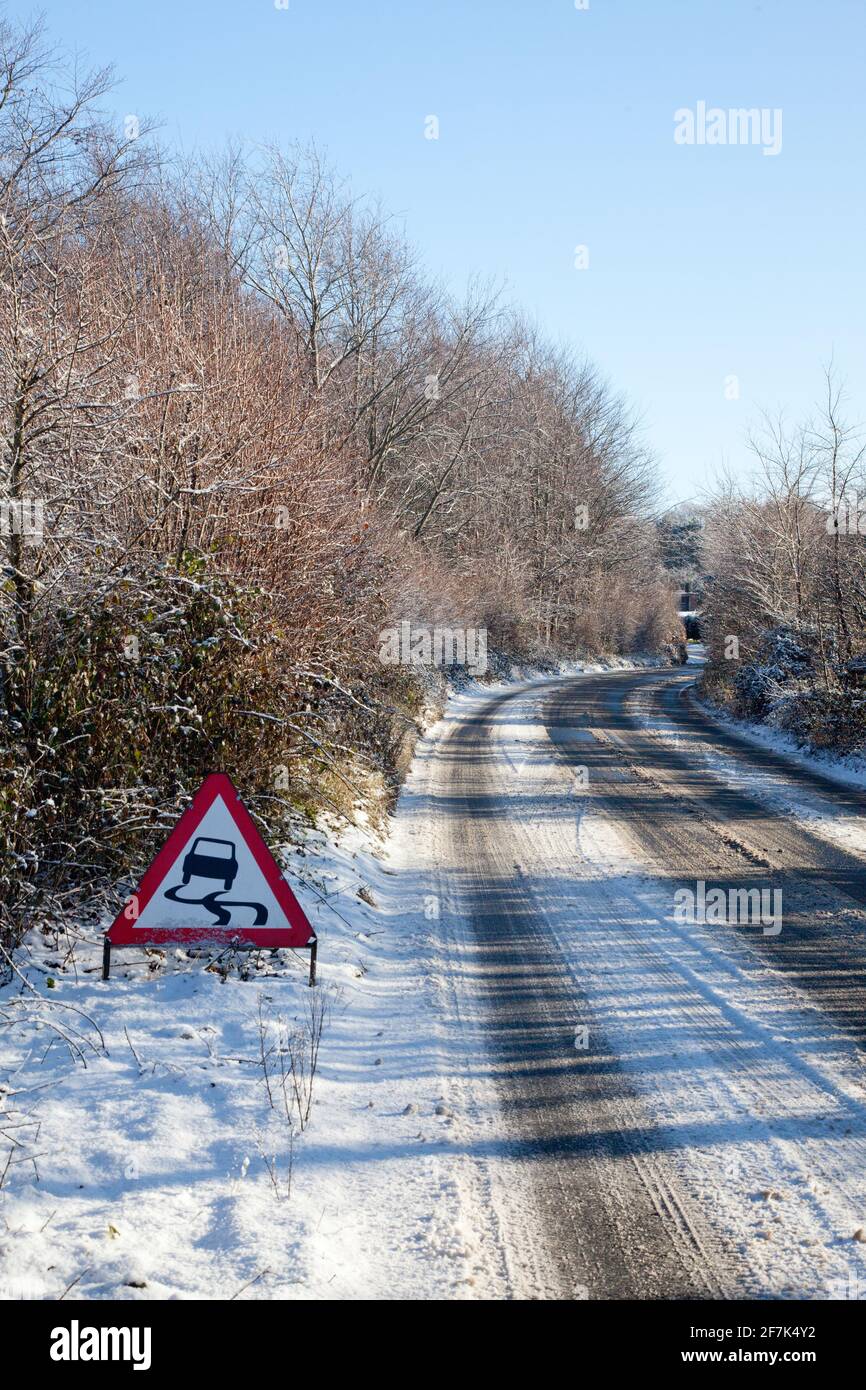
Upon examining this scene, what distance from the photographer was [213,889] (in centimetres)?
551

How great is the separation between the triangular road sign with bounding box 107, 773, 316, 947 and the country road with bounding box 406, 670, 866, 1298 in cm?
136

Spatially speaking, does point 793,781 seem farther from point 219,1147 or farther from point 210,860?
point 219,1147

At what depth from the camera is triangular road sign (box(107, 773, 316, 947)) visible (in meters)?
5.41

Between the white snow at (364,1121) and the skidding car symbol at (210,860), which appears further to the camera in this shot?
the skidding car symbol at (210,860)

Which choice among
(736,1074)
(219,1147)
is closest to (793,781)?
(736,1074)

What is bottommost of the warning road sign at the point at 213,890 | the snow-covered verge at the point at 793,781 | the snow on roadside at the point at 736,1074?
the snow on roadside at the point at 736,1074

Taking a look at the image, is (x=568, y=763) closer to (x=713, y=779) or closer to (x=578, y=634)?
(x=713, y=779)

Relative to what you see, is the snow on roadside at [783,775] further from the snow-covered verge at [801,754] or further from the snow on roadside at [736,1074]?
the snow on roadside at [736,1074]

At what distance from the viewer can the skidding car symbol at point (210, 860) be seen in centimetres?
545

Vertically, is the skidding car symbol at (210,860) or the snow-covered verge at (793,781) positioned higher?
the skidding car symbol at (210,860)

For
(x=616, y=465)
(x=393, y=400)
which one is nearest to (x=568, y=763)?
(x=393, y=400)

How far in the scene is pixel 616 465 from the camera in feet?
185

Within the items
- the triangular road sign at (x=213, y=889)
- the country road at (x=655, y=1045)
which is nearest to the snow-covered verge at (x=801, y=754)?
the country road at (x=655, y=1045)

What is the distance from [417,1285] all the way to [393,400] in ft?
88.6
